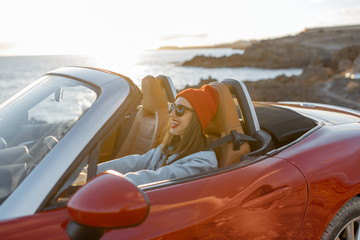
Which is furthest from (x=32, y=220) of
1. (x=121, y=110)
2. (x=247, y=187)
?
(x=247, y=187)

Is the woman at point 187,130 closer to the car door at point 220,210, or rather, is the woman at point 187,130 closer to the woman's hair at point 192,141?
the woman's hair at point 192,141

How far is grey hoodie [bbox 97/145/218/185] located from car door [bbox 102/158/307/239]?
29 cm

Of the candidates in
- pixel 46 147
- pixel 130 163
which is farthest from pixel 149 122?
pixel 46 147

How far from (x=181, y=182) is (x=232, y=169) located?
305 millimetres

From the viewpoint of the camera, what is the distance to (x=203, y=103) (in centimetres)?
239

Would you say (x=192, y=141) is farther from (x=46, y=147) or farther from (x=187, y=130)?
(x=46, y=147)

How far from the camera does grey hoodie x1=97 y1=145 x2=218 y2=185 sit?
77.5 inches

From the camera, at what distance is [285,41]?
115 metres

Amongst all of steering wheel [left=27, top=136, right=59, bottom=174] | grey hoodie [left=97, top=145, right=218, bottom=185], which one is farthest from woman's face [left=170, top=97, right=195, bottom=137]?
steering wheel [left=27, top=136, right=59, bottom=174]

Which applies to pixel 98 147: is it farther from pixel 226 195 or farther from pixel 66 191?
pixel 226 195

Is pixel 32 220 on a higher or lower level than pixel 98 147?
lower

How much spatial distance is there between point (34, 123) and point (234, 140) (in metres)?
1.25

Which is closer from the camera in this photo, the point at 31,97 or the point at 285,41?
the point at 31,97

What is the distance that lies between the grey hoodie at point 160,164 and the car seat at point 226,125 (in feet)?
0.31
